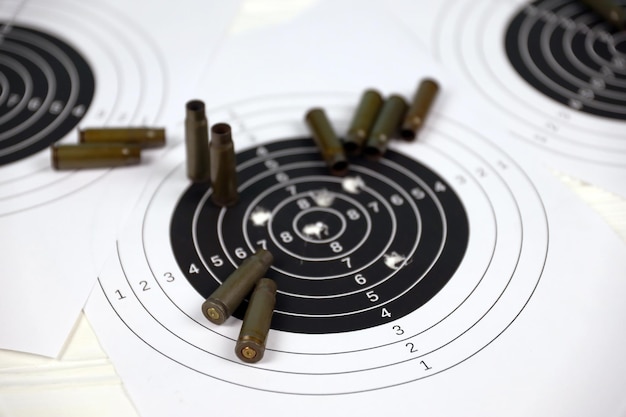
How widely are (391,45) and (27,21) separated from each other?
45.8 inches

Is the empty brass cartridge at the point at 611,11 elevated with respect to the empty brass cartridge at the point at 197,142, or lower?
elevated

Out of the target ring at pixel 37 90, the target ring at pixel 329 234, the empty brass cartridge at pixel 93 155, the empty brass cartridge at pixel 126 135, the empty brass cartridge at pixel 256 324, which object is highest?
the target ring at pixel 37 90

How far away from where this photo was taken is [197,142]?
179 centimetres

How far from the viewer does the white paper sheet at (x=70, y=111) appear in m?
1.62

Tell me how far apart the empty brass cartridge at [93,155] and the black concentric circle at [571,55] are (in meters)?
1.18

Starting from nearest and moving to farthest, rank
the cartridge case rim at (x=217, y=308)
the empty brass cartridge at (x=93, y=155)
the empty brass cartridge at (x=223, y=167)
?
1. the cartridge case rim at (x=217, y=308)
2. the empty brass cartridge at (x=223, y=167)
3. the empty brass cartridge at (x=93, y=155)

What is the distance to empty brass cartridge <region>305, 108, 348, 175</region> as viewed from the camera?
74.7 inches

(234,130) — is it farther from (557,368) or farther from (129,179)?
(557,368)

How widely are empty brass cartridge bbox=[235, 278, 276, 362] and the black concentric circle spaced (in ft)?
3.66

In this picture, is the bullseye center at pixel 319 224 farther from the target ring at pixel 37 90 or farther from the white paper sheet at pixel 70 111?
the target ring at pixel 37 90

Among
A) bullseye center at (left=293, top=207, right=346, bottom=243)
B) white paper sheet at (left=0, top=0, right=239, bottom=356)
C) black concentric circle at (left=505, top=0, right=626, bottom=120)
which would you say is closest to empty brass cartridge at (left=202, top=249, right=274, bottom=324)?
bullseye center at (left=293, top=207, right=346, bottom=243)

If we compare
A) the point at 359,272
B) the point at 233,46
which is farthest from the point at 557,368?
the point at 233,46

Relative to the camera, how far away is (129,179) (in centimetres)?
190

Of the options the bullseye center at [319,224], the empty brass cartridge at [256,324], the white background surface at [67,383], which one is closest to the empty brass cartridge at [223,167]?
the bullseye center at [319,224]
